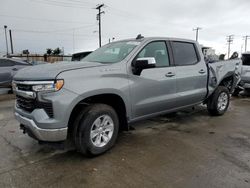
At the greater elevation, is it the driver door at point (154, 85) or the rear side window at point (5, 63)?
the rear side window at point (5, 63)

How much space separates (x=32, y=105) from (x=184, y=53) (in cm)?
326

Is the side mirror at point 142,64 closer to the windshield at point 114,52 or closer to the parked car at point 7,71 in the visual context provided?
the windshield at point 114,52

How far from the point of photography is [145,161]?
3416 mm

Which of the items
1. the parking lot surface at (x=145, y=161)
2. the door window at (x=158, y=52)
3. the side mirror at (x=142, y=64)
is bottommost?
the parking lot surface at (x=145, y=161)

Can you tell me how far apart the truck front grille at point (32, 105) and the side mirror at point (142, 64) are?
149 centimetres

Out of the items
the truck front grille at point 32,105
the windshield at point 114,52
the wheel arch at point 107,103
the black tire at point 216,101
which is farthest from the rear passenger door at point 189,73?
the truck front grille at point 32,105

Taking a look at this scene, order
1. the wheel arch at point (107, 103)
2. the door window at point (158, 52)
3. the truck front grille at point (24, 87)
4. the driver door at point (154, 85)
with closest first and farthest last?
the truck front grille at point (24, 87) < the wheel arch at point (107, 103) < the driver door at point (154, 85) < the door window at point (158, 52)

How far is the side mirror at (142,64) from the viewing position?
11.9ft

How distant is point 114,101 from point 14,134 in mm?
2285

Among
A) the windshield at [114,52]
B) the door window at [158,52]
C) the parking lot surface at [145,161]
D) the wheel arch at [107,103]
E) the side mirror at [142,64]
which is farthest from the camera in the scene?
A: the door window at [158,52]

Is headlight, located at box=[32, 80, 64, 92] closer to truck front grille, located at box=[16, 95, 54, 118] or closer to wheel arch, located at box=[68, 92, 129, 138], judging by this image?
truck front grille, located at box=[16, 95, 54, 118]

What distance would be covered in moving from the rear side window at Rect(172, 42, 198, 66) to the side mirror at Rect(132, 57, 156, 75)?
109 cm

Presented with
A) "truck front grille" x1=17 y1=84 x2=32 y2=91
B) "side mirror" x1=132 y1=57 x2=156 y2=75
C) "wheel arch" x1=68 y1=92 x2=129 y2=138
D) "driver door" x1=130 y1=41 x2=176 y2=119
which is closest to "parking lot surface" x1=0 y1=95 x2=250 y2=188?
"wheel arch" x1=68 y1=92 x2=129 y2=138

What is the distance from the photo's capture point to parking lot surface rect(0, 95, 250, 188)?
289cm
